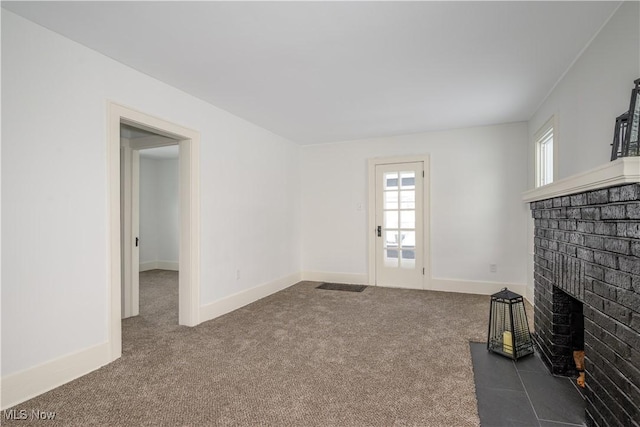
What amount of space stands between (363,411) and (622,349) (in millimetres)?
1299

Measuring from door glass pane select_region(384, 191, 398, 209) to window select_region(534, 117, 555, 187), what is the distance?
6.02ft

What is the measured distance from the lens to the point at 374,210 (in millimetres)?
5254

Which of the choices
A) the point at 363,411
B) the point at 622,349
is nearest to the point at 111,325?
the point at 363,411

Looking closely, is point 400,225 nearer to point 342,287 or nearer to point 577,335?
point 342,287

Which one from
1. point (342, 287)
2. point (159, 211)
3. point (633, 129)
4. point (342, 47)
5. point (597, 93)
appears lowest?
point (342, 287)

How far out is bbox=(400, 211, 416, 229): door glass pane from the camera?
5.05m

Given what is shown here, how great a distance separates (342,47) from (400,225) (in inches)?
126

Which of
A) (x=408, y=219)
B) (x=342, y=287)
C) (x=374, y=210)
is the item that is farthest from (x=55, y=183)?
(x=408, y=219)

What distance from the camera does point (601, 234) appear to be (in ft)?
5.57

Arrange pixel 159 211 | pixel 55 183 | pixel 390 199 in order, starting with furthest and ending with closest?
pixel 159 211, pixel 390 199, pixel 55 183

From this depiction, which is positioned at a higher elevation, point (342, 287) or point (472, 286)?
point (472, 286)

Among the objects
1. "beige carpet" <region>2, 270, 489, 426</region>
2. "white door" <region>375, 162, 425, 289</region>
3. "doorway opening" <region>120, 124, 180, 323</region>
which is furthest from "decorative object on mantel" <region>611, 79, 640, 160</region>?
"doorway opening" <region>120, 124, 180, 323</region>

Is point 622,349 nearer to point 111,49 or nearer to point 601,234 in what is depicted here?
point 601,234

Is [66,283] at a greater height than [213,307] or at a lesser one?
greater
